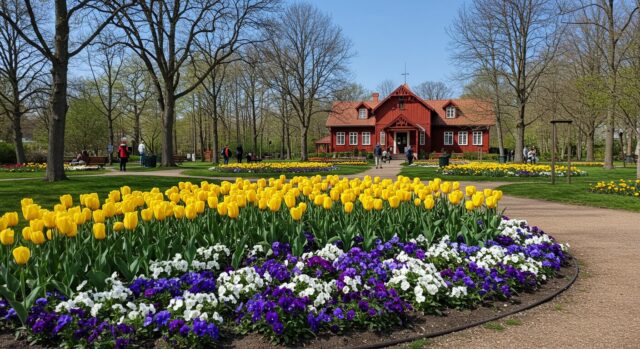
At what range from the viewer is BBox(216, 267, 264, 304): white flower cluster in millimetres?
3855

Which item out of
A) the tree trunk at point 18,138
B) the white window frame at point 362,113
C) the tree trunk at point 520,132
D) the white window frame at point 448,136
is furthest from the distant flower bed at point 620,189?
the white window frame at point 362,113

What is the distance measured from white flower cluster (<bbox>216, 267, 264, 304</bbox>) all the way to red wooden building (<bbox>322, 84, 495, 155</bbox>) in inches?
1840

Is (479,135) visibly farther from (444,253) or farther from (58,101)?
(444,253)

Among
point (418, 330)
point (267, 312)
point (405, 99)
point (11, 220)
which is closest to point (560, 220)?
point (418, 330)

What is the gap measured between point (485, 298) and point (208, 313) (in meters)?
2.58

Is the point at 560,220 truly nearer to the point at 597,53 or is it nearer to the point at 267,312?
the point at 267,312

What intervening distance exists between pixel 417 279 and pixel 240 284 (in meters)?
1.63

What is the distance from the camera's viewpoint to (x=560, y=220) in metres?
9.58

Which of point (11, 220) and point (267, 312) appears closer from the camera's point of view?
point (267, 312)

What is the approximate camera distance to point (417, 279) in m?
4.34

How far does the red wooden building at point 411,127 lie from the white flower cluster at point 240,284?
153 ft

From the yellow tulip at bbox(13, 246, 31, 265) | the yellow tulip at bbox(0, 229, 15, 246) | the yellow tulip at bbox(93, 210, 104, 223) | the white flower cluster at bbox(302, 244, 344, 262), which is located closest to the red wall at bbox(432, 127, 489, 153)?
the white flower cluster at bbox(302, 244, 344, 262)

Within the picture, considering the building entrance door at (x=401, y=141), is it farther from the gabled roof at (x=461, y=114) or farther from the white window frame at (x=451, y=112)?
the white window frame at (x=451, y=112)

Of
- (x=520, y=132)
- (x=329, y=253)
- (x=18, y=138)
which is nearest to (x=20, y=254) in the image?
(x=329, y=253)
